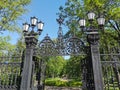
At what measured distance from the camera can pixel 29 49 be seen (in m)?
9.09

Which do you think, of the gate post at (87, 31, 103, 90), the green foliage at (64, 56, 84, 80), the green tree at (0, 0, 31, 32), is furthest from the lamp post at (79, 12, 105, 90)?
the green tree at (0, 0, 31, 32)

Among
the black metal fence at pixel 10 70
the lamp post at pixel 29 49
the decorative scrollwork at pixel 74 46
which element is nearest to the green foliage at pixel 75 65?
the decorative scrollwork at pixel 74 46

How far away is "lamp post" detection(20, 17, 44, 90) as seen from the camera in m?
8.34

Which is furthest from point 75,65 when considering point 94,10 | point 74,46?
point 74,46

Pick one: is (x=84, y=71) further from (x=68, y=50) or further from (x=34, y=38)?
(x=34, y=38)

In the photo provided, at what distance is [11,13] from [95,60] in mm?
11073

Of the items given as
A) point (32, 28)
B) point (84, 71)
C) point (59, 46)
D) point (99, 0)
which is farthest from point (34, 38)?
point (99, 0)

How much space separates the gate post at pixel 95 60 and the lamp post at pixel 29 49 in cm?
299

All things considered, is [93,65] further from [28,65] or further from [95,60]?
[28,65]

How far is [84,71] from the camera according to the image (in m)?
9.01

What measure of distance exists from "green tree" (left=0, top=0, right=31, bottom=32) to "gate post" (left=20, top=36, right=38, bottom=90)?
7624 millimetres

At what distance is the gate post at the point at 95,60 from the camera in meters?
7.62

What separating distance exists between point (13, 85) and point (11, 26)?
8.77m

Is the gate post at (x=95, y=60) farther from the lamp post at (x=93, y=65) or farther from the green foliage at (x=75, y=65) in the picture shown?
the green foliage at (x=75, y=65)
